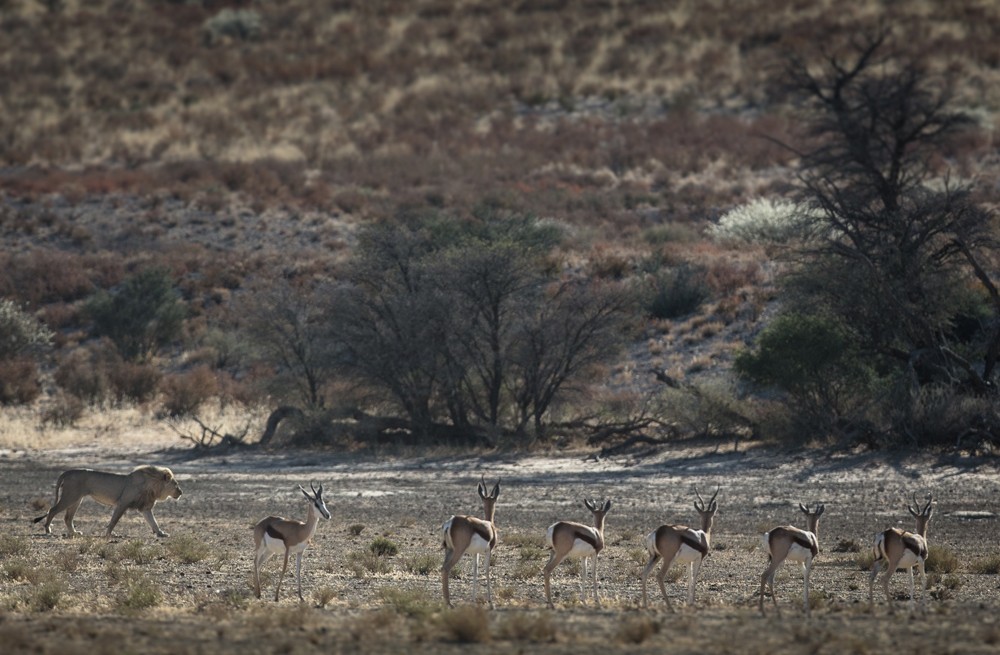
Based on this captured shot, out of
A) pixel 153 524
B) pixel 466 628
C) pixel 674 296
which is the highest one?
pixel 674 296

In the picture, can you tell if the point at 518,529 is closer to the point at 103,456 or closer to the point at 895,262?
the point at 895,262

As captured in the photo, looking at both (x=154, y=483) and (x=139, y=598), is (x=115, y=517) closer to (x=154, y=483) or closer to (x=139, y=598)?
(x=154, y=483)

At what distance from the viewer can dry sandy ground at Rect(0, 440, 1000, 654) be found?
11.2 metres

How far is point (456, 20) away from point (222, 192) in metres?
35.5

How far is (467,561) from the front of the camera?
17625mm

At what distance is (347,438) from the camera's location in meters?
31.5

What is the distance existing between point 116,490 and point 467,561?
5718mm

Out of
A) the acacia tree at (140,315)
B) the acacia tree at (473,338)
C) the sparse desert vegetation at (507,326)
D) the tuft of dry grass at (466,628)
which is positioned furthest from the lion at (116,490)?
the acacia tree at (140,315)

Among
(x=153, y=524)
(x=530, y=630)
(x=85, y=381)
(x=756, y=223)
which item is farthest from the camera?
(x=756, y=223)

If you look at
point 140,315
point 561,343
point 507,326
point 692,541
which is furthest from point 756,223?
point 692,541

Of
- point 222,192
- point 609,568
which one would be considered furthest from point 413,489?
point 222,192

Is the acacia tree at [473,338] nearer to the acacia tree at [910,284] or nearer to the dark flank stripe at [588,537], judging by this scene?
the acacia tree at [910,284]

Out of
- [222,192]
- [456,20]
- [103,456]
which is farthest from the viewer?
[456,20]

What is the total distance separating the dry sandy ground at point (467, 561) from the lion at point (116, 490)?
423 mm
